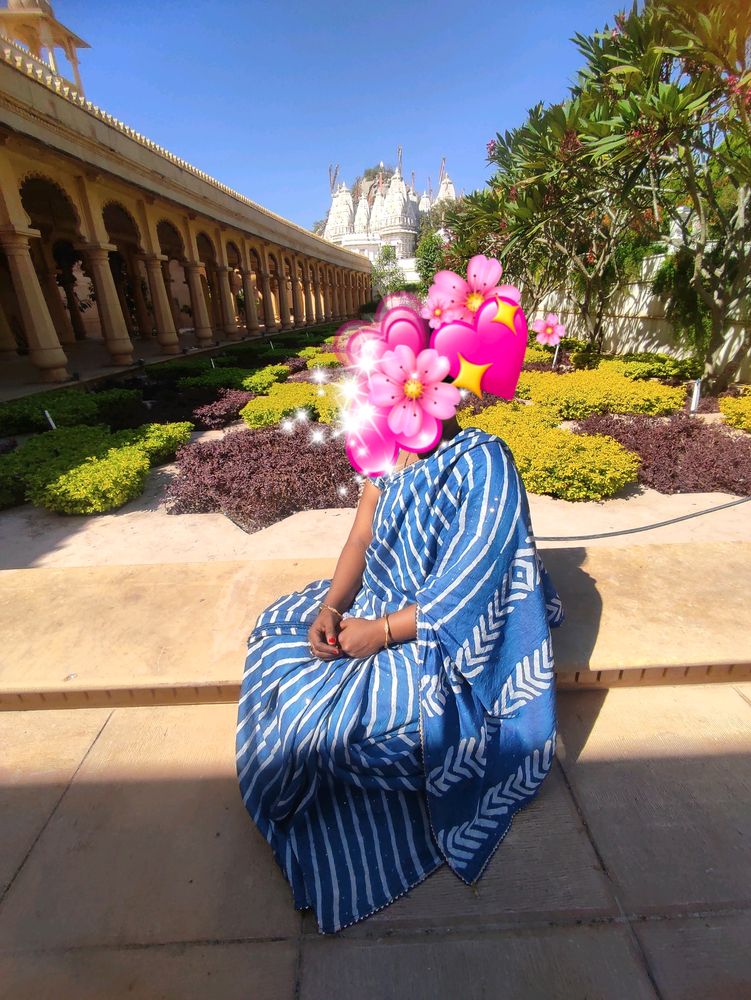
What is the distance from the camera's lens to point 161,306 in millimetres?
14266

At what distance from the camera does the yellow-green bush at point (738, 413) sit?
20.4 ft

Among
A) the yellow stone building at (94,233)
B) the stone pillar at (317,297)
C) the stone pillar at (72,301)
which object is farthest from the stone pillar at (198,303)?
the stone pillar at (317,297)

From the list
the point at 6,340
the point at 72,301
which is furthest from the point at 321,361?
the point at 72,301

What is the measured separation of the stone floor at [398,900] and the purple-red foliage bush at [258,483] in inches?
100

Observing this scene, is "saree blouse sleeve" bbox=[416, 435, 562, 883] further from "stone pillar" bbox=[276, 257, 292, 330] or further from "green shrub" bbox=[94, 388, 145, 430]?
"stone pillar" bbox=[276, 257, 292, 330]

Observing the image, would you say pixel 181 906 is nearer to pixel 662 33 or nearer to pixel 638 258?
pixel 662 33

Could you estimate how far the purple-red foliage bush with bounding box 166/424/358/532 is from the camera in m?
4.22

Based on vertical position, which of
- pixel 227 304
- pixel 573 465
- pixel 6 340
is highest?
pixel 227 304

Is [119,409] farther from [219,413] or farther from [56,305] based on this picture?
[56,305]

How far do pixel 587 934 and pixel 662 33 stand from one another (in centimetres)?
987

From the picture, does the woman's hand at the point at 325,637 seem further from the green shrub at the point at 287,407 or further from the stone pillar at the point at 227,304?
the stone pillar at the point at 227,304

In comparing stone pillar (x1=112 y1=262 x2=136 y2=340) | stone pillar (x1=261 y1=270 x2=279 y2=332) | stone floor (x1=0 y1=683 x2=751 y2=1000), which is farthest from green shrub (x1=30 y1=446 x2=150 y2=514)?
stone pillar (x1=261 y1=270 x2=279 y2=332)

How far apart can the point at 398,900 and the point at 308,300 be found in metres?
32.3

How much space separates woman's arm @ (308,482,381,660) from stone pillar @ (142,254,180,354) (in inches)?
583
